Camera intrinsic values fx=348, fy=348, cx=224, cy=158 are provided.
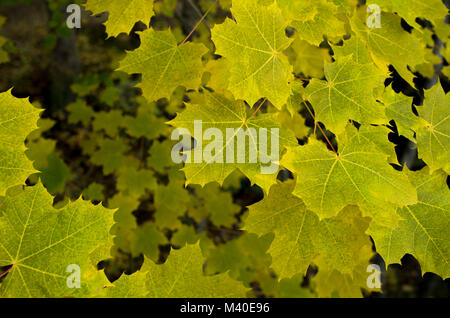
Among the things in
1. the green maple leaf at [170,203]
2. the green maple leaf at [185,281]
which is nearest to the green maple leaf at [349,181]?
the green maple leaf at [185,281]

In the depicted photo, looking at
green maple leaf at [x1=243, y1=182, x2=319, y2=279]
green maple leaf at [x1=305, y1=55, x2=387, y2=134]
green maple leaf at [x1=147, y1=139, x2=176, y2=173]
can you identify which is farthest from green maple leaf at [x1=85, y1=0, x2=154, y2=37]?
green maple leaf at [x1=147, y1=139, x2=176, y2=173]

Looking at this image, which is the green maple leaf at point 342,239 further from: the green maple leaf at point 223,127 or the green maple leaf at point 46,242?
the green maple leaf at point 46,242

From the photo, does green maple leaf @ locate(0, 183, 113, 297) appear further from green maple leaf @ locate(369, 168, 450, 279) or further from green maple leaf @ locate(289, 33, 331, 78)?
green maple leaf @ locate(289, 33, 331, 78)

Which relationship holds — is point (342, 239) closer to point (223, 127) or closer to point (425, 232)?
point (425, 232)

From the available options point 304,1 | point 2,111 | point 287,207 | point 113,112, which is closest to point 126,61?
point 2,111

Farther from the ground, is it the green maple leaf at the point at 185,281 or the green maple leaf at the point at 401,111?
the green maple leaf at the point at 401,111
